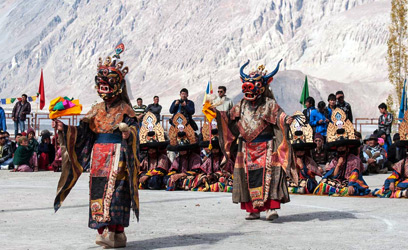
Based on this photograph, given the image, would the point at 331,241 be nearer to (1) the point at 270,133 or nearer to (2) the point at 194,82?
(1) the point at 270,133

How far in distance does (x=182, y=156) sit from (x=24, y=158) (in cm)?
669

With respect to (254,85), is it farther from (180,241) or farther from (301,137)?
(301,137)

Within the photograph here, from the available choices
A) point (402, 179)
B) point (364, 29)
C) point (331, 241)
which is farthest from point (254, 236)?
point (364, 29)

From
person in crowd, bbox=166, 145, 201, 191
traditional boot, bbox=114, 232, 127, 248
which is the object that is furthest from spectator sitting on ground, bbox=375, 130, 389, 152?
traditional boot, bbox=114, 232, 127, 248

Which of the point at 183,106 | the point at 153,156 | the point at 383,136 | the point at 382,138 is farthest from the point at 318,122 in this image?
the point at 153,156

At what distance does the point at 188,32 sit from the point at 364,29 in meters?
26.4

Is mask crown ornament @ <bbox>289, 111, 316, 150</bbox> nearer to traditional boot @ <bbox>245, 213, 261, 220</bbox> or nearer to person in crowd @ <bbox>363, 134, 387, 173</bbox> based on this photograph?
person in crowd @ <bbox>363, 134, 387, 173</bbox>

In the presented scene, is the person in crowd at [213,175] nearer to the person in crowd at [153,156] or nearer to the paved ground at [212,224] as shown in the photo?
the person in crowd at [153,156]

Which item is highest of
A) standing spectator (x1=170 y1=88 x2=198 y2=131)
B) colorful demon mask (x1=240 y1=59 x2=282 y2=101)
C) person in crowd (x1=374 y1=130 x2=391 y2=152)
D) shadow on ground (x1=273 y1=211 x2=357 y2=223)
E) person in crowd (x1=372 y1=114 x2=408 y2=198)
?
standing spectator (x1=170 y1=88 x2=198 y2=131)

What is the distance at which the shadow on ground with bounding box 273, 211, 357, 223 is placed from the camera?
9.45 metres

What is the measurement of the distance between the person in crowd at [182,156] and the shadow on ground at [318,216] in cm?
437

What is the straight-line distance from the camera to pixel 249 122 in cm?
971

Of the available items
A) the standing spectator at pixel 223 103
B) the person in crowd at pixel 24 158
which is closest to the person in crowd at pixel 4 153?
the person in crowd at pixel 24 158

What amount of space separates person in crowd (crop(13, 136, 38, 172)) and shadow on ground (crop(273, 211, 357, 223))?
11208mm
